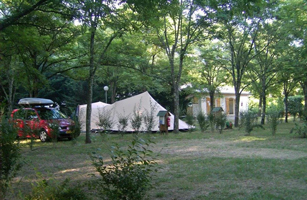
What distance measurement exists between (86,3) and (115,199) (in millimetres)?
4097

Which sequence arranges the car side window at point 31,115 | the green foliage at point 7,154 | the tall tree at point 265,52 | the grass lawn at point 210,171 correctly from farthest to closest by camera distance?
the tall tree at point 265,52 < the car side window at point 31,115 < the grass lawn at point 210,171 < the green foliage at point 7,154

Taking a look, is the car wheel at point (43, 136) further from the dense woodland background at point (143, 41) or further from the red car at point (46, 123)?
the dense woodland background at point (143, 41)

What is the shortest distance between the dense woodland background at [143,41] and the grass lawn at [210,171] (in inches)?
80.1

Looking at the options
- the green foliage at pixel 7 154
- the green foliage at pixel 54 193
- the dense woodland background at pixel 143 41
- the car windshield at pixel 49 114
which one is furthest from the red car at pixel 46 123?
the green foliage at pixel 54 193

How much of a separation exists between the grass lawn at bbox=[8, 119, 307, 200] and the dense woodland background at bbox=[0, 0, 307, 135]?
6.68 feet

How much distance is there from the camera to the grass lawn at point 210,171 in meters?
4.92

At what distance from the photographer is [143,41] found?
18453mm

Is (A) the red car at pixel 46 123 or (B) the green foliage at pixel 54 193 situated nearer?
(B) the green foliage at pixel 54 193

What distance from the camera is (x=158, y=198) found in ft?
15.6

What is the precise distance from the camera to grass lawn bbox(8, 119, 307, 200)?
4918 millimetres

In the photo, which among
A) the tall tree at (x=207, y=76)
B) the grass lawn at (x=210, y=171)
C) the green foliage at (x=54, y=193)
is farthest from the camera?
the tall tree at (x=207, y=76)

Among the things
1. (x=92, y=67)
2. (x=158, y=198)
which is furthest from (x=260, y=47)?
(x=158, y=198)

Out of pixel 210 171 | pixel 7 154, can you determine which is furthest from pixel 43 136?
pixel 7 154

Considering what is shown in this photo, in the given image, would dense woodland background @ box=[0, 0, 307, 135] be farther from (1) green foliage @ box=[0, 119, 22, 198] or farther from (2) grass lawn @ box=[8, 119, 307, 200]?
(2) grass lawn @ box=[8, 119, 307, 200]
